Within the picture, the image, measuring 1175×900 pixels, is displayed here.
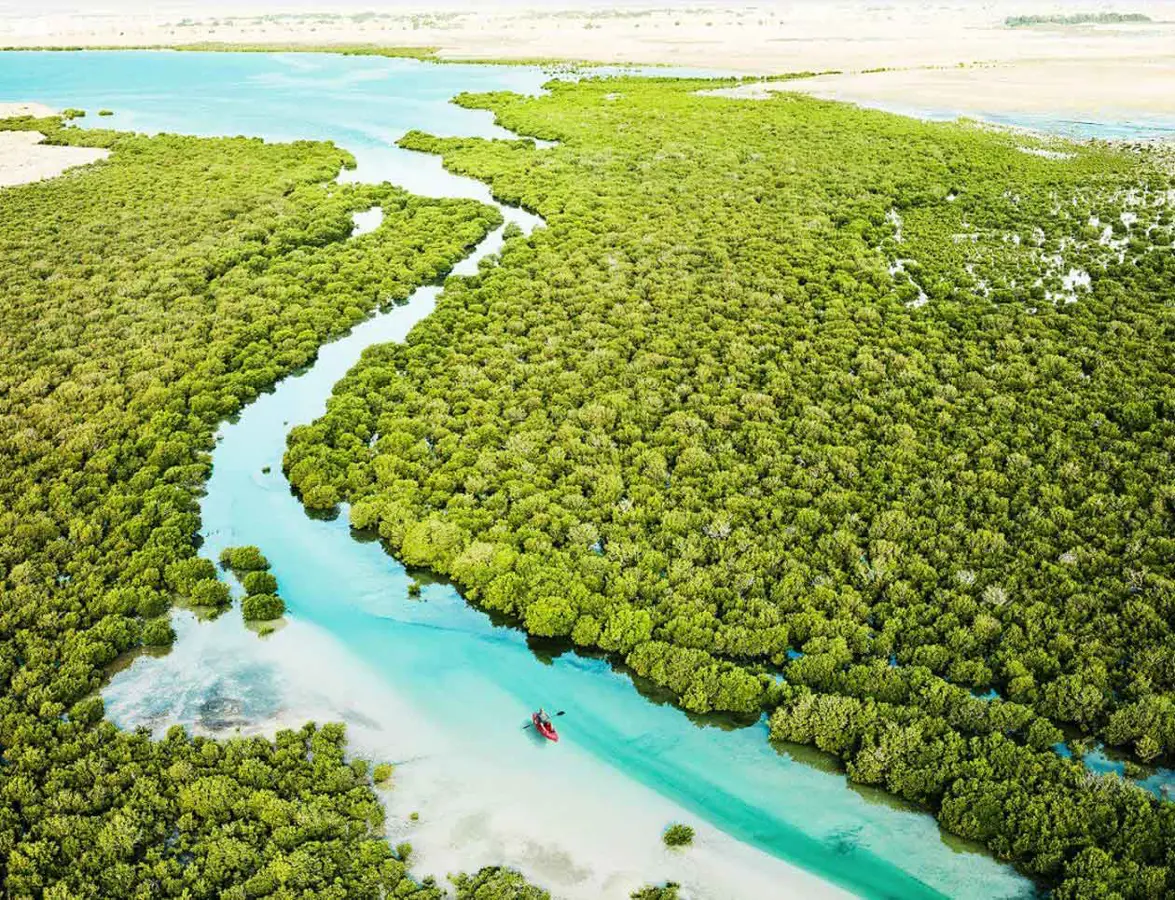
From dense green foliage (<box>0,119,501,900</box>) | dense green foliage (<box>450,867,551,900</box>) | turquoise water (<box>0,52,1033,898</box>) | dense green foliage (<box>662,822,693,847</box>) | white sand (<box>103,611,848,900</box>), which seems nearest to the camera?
dense green foliage (<box>450,867,551,900</box>)

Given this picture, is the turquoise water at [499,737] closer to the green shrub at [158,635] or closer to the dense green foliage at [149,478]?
the green shrub at [158,635]

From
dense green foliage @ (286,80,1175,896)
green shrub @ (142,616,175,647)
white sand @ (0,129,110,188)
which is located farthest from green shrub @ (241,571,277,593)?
white sand @ (0,129,110,188)

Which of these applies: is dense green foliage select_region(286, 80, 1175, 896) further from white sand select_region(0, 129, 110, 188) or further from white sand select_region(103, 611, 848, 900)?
white sand select_region(0, 129, 110, 188)

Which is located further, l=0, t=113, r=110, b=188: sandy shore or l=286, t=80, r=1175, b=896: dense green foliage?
l=0, t=113, r=110, b=188: sandy shore

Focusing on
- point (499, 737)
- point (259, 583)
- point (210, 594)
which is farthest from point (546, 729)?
point (210, 594)

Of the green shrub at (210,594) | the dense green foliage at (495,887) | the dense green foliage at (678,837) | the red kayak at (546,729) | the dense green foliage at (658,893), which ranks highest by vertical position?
the green shrub at (210,594)

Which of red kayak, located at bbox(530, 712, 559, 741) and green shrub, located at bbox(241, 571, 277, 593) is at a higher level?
green shrub, located at bbox(241, 571, 277, 593)

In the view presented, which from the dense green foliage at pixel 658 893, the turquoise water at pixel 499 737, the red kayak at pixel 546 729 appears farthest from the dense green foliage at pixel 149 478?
the red kayak at pixel 546 729
